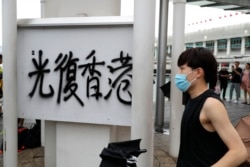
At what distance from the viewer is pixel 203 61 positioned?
1.81 m

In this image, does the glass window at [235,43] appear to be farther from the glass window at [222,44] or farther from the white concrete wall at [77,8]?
the white concrete wall at [77,8]

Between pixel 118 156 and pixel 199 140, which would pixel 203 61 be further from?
pixel 118 156

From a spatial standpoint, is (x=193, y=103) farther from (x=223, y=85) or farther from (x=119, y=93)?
(x=223, y=85)

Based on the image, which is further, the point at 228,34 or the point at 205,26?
the point at 205,26

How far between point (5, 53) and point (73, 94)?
88 centimetres

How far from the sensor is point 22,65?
362 centimetres

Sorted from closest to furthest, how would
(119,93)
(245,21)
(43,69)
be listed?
(119,93) < (43,69) < (245,21)

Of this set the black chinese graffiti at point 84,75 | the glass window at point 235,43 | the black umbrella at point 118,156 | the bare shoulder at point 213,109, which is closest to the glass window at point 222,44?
the glass window at point 235,43

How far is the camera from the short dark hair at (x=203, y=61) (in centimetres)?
181

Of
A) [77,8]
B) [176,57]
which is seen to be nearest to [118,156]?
[77,8]

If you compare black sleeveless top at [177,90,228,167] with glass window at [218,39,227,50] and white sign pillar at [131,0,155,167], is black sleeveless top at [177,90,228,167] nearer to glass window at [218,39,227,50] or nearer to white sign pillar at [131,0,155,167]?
white sign pillar at [131,0,155,167]

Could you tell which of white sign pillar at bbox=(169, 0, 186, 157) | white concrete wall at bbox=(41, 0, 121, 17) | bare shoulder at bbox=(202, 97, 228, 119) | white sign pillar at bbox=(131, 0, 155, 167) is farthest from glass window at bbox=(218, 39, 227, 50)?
bare shoulder at bbox=(202, 97, 228, 119)

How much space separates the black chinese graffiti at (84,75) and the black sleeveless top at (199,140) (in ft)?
5.06

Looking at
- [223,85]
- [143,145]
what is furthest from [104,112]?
[223,85]
